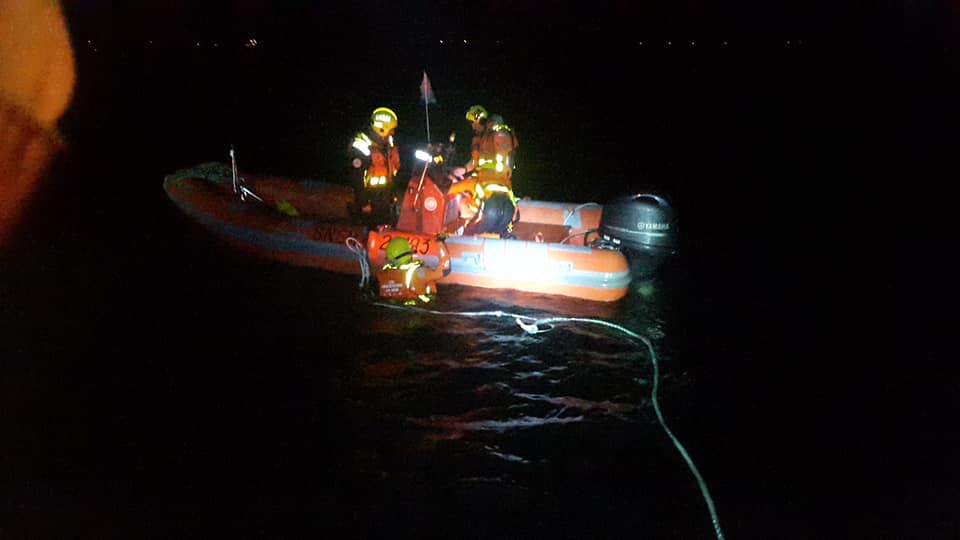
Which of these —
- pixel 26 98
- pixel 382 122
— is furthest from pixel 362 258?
pixel 26 98

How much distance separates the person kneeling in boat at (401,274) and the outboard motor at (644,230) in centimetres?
177

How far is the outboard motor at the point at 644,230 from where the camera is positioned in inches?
202

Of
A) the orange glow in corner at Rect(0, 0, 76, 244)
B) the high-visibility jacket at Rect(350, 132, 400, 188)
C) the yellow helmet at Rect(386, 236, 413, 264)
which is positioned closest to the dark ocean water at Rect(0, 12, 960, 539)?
the yellow helmet at Rect(386, 236, 413, 264)

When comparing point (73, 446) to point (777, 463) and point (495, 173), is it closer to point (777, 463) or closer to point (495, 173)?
point (495, 173)

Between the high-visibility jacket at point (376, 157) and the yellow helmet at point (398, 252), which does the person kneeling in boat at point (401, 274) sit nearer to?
the yellow helmet at point (398, 252)

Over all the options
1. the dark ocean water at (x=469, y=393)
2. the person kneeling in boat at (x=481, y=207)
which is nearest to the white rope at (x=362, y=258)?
the dark ocean water at (x=469, y=393)

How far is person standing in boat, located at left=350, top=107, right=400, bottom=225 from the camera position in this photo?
554cm

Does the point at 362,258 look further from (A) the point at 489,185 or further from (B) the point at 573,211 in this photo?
(B) the point at 573,211

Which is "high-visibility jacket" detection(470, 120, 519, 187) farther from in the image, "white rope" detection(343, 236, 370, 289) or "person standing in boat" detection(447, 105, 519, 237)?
"white rope" detection(343, 236, 370, 289)

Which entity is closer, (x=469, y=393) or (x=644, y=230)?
(x=469, y=393)

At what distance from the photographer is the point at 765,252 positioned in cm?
717

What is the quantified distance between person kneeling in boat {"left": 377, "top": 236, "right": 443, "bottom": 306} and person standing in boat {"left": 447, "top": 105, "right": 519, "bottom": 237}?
30.1 inches

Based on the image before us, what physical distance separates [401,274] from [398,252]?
19cm

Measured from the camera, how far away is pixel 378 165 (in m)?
5.59
